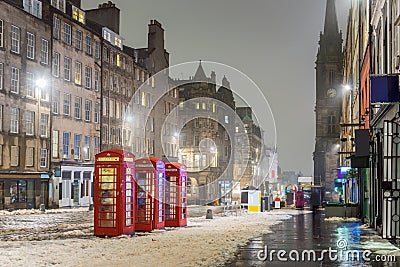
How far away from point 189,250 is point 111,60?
2134 inches

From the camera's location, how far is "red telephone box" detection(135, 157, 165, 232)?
22.8 m

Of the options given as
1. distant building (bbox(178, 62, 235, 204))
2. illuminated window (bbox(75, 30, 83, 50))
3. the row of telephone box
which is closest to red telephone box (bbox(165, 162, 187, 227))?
the row of telephone box

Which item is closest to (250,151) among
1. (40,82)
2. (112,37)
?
(112,37)

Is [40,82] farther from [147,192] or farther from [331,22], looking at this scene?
[331,22]

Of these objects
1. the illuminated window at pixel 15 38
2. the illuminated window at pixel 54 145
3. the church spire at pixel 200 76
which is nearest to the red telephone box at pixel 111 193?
the illuminated window at pixel 15 38

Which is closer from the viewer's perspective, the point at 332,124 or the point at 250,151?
the point at 332,124

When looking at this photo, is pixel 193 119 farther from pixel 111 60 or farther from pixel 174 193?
pixel 174 193

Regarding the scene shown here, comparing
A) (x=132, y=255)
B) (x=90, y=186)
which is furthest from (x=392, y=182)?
(x=90, y=186)

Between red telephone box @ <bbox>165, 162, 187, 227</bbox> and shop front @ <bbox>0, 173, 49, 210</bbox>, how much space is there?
82.0ft

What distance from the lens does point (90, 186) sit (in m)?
63.0

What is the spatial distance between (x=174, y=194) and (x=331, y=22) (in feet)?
338

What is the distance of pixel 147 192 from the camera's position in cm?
2291

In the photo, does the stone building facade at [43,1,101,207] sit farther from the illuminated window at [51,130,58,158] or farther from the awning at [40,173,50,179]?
the awning at [40,173,50,179]

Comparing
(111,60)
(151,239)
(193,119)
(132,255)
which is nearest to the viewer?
(132,255)
